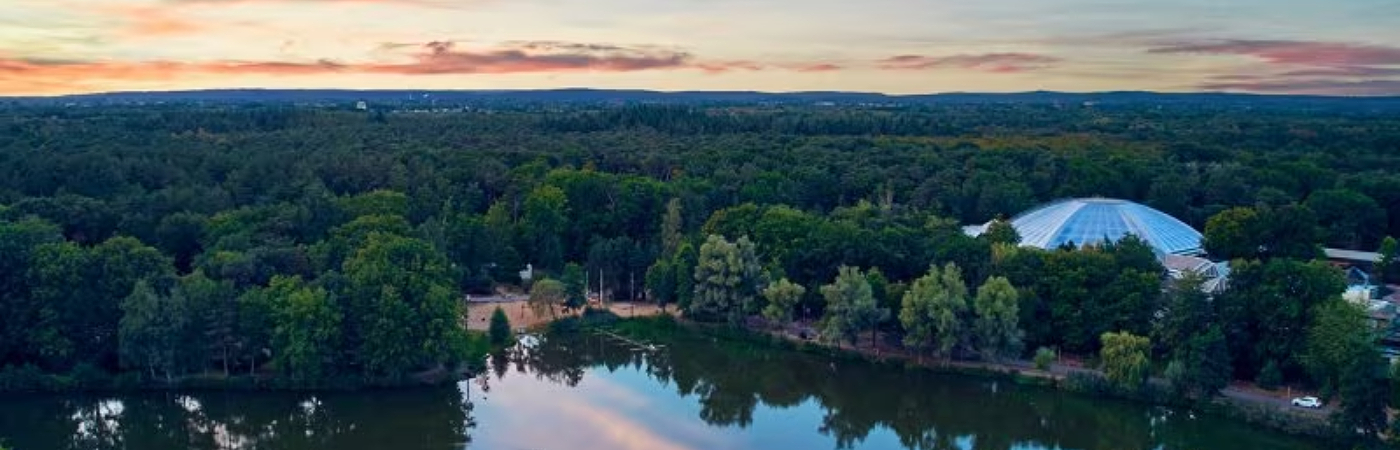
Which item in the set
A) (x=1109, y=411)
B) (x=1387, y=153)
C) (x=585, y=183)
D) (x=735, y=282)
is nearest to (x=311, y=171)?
(x=585, y=183)

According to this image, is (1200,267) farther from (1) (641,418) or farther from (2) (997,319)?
(1) (641,418)

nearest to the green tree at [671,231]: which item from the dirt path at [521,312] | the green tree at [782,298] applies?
the dirt path at [521,312]

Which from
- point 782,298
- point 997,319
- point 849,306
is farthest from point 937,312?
point 782,298

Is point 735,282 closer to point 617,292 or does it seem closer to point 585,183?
point 617,292

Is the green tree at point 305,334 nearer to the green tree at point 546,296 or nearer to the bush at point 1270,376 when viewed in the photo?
the green tree at point 546,296

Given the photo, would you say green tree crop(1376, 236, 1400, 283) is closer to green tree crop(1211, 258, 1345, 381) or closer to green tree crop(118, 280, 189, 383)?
green tree crop(1211, 258, 1345, 381)
